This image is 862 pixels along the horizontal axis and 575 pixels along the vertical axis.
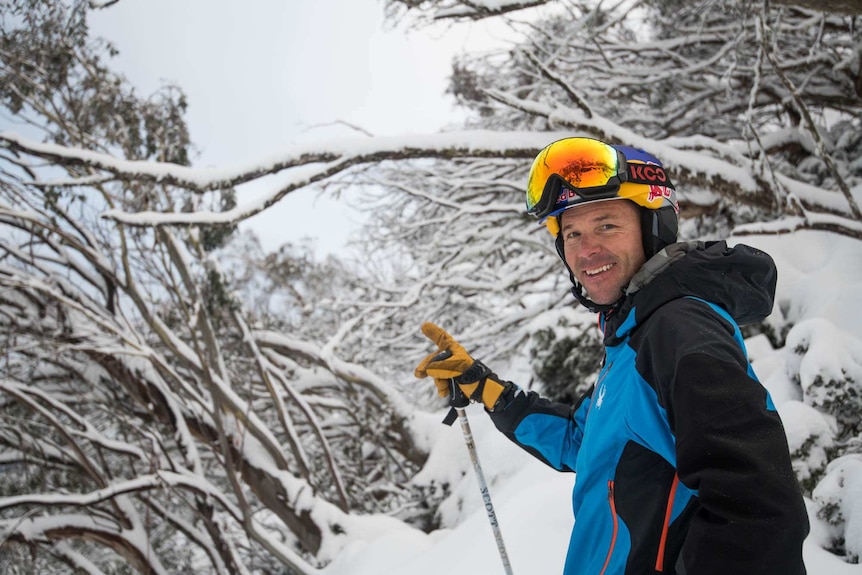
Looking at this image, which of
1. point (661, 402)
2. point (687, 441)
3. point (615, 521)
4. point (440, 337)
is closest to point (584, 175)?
point (661, 402)

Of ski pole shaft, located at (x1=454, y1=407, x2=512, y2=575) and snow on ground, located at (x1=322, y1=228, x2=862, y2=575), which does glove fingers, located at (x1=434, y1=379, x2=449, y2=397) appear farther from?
snow on ground, located at (x1=322, y1=228, x2=862, y2=575)

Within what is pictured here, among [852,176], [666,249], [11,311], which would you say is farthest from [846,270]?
[11,311]

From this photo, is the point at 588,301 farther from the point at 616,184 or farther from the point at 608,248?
the point at 616,184

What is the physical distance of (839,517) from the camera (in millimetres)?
2525

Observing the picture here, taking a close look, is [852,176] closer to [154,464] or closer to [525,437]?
[525,437]

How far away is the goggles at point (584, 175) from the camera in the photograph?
65.4 inches

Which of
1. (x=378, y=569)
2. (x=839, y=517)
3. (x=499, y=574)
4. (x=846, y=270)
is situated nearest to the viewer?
(x=839, y=517)

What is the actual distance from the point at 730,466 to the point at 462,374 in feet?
5.07

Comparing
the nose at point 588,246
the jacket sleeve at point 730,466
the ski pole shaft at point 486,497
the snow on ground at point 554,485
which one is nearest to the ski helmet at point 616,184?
the nose at point 588,246

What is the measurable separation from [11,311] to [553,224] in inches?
291

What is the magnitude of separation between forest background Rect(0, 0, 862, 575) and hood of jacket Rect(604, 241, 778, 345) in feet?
7.08

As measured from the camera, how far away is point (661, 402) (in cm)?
124

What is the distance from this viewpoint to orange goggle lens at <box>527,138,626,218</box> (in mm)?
1667

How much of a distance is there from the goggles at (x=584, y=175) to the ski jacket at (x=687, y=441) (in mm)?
305
